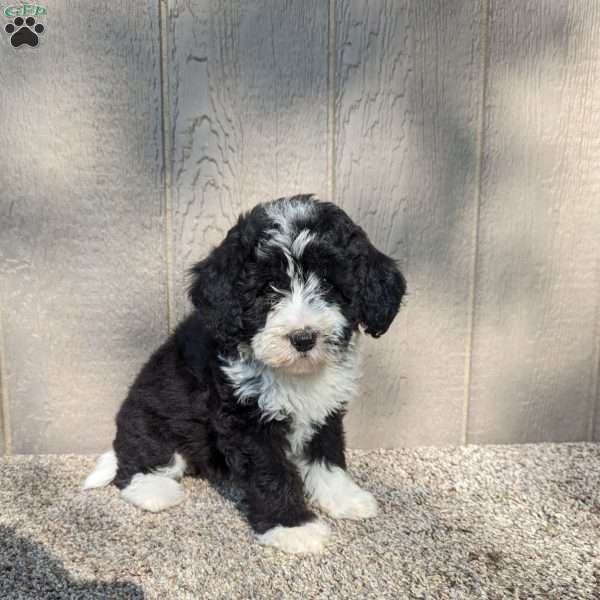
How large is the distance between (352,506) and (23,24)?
7.98 ft

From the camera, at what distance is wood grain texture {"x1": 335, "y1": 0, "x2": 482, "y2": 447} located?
10.00ft

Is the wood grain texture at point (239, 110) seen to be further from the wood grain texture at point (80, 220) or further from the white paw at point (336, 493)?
the white paw at point (336, 493)

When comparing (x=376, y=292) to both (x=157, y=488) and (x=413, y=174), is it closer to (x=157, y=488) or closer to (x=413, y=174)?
(x=413, y=174)

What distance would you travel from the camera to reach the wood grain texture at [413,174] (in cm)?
305

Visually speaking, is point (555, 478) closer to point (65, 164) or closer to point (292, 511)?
point (292, 511)

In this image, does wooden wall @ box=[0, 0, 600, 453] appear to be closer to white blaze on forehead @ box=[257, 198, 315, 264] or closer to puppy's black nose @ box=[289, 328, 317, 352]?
white blaze on forehead @ box=[257, 198, 315, 264]

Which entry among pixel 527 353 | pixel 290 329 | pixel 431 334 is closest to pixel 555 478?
pixel 527 353

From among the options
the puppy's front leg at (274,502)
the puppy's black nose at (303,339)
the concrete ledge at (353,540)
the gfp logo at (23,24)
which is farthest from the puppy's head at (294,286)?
the gfp logo at (23,24)

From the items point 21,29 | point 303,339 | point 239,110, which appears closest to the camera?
point 303,339

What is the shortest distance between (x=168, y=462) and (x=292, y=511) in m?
0.65

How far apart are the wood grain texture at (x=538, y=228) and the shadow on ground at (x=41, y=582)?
1884 mm

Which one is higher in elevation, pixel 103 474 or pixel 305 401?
pixel 305 401

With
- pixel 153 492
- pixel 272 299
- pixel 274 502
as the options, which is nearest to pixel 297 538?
pixel 274 502

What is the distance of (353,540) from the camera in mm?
2654
